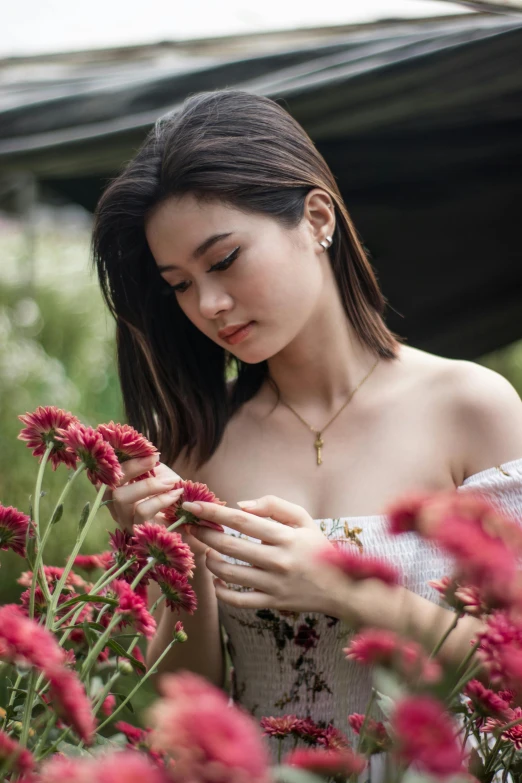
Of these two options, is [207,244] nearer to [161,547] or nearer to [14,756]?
[161,547]

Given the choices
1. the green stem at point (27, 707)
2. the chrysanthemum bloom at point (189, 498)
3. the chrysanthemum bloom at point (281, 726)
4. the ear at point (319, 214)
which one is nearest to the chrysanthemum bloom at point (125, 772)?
the green stem at point (27, 707)

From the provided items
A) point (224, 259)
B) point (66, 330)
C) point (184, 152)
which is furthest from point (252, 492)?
point (66, 330)

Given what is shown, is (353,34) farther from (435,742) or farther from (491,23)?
(435,742)

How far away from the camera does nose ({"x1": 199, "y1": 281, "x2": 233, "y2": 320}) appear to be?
4.28ft

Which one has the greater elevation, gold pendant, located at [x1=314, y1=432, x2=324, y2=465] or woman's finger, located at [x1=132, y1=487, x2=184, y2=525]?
woman's finger, located at [x1=132, y1=487, x2=184, y2=525]

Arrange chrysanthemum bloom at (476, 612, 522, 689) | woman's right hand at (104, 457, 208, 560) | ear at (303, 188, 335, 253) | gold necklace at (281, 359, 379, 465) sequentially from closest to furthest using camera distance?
chrysanthemum bloom at (476, 612, 522, 689) → woman's right hand at (104, 457, 208, 560) → ear at (303, 188, 335, 253) → gold necklace at (281, 359, 379, 465)

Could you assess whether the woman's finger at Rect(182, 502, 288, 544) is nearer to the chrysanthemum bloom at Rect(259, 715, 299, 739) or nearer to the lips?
the chrysanthemum bloom at Rect(259, 715, 299, 739)

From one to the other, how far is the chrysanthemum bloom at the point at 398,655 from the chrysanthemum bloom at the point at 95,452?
0.27m

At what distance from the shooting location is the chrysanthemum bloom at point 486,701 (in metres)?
0.66

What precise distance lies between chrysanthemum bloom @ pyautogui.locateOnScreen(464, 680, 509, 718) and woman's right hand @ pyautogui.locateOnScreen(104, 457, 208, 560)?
1.18 ft

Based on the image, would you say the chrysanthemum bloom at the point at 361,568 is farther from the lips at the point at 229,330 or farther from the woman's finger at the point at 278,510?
the lips at the point at 229,330

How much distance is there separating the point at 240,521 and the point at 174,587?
22 cm

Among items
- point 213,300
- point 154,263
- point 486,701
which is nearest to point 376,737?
point 486,701

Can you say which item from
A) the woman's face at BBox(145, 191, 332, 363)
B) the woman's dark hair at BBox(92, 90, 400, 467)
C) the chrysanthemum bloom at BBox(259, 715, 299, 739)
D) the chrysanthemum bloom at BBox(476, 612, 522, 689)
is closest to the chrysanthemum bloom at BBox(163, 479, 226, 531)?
the chrysanthemum bloom at BBox(259, 715, 299, 739)
